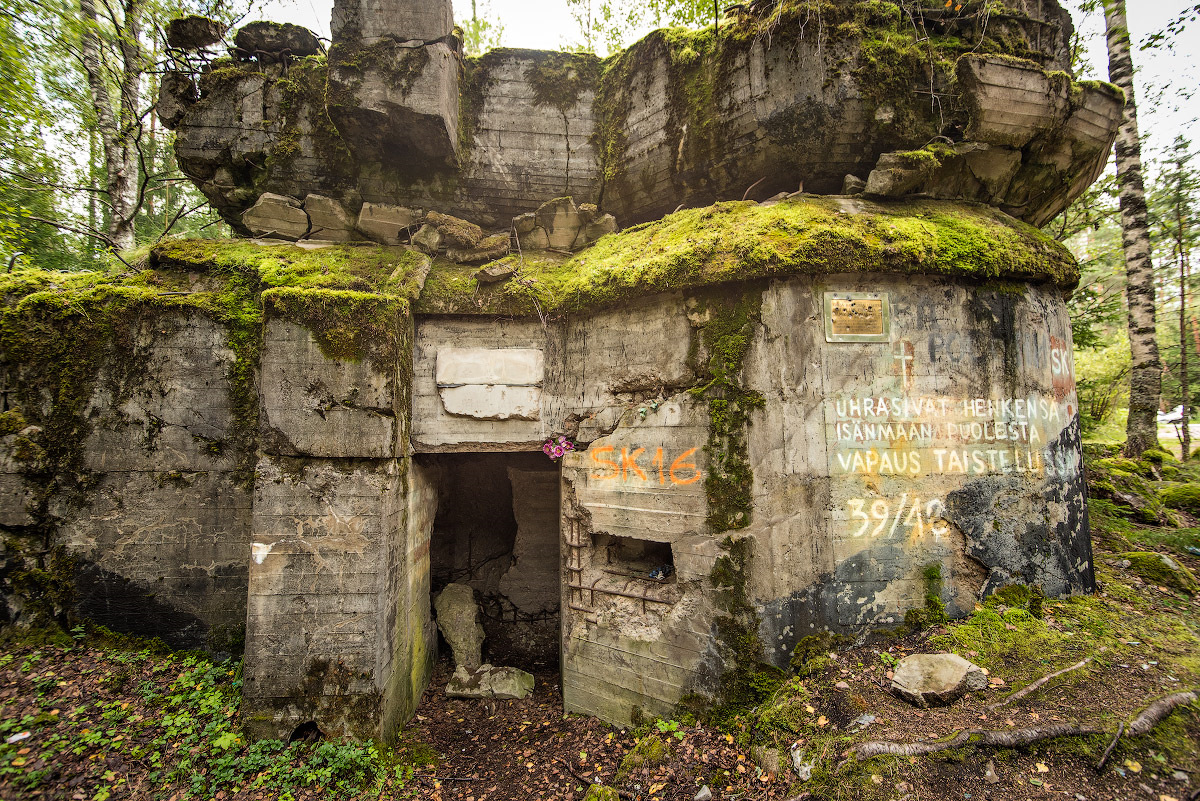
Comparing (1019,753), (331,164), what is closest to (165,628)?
(331,164)

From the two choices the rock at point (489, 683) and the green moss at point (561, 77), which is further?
the green moss at point (561, 77)

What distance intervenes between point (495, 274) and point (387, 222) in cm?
158

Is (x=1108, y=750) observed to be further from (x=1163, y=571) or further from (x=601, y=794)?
(x=1163, y=571)

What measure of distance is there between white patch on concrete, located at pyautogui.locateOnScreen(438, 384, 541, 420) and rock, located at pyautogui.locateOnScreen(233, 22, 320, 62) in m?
4.21

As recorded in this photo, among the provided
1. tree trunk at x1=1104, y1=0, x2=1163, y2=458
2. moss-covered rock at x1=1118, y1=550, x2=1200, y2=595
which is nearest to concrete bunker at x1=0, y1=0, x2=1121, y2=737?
moss-covered rock at x1=1118, y1=550, x2=1200, y2=595

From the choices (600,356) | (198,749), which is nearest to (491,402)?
(600,356)

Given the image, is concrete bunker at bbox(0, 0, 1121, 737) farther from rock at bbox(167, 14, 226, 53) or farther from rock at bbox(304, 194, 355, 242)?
rock at bbox(167, 14, 226, 53)

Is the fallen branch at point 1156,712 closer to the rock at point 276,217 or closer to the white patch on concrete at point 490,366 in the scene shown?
the white patch on concrete at point 490,366

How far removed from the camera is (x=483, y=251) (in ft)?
16.5

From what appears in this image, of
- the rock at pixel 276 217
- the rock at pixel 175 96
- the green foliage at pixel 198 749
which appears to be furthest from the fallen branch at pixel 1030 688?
the rock at pixel 175 96

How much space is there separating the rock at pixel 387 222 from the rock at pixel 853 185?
169 inches

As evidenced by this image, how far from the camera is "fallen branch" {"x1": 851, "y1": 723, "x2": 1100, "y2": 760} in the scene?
281 centimetres

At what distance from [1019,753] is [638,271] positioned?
4065 mm

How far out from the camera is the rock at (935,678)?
10.5 feet
